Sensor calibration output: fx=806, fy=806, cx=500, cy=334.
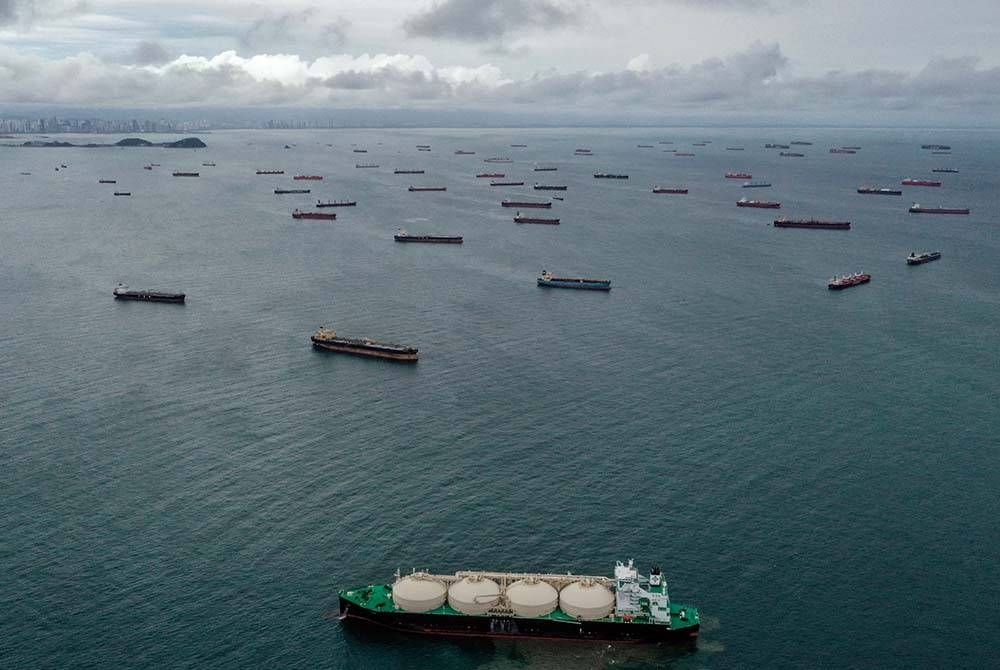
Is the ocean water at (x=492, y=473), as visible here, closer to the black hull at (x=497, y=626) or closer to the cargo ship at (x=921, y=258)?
the black hull at (x=497, y=626)

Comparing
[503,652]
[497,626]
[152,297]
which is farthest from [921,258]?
[503,652]

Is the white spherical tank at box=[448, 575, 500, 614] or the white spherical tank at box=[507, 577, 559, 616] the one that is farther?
the white spherical tank at box=[448, 575, 500, 614]

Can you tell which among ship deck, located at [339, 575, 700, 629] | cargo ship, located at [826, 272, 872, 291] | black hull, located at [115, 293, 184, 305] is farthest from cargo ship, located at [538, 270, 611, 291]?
ship deck, located at [339, 575, 700, 629]

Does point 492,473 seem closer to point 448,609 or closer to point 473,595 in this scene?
point 448,609

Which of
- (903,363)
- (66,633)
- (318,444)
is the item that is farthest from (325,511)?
(903,363)

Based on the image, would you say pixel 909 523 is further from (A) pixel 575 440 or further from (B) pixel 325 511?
(B) pixel 325 511

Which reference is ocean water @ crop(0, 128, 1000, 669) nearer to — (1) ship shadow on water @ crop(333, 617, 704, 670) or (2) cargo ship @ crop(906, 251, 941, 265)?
(1) ship shadow on water @ crop(333, 617, 704, 670)
